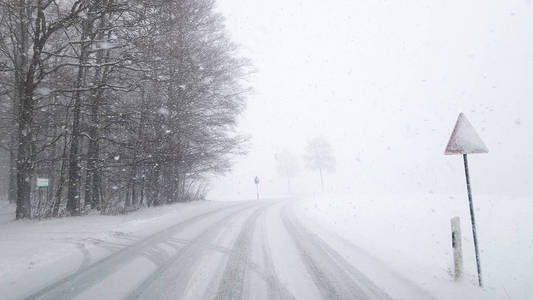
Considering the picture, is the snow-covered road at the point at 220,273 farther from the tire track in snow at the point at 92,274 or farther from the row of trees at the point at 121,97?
the row of trees at the point at 121,97

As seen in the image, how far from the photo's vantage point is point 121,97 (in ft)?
37.4

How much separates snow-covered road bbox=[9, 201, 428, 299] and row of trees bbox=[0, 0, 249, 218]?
5.23 metres

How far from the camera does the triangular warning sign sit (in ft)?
14.2

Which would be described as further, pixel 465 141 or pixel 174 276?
pixel 465 141

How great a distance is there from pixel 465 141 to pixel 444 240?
410 centimetres

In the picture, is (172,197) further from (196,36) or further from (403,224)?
(403,224)

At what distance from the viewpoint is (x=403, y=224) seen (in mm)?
8695

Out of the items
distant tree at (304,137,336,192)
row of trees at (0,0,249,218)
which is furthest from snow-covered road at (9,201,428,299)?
distant tree at (304,137,336,192)

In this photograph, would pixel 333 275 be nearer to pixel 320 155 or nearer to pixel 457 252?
pixel 457 252

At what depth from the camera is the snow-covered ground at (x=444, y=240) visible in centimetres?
A: 403

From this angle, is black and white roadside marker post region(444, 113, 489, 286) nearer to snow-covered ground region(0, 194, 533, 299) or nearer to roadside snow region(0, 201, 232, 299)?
snow-covered ground region(0, 194, 533, 299)

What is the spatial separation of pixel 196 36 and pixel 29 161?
30.3 feet

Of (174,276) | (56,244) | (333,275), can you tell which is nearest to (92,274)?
(174,276)

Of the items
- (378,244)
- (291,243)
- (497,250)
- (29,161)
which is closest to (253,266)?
(291,243)
